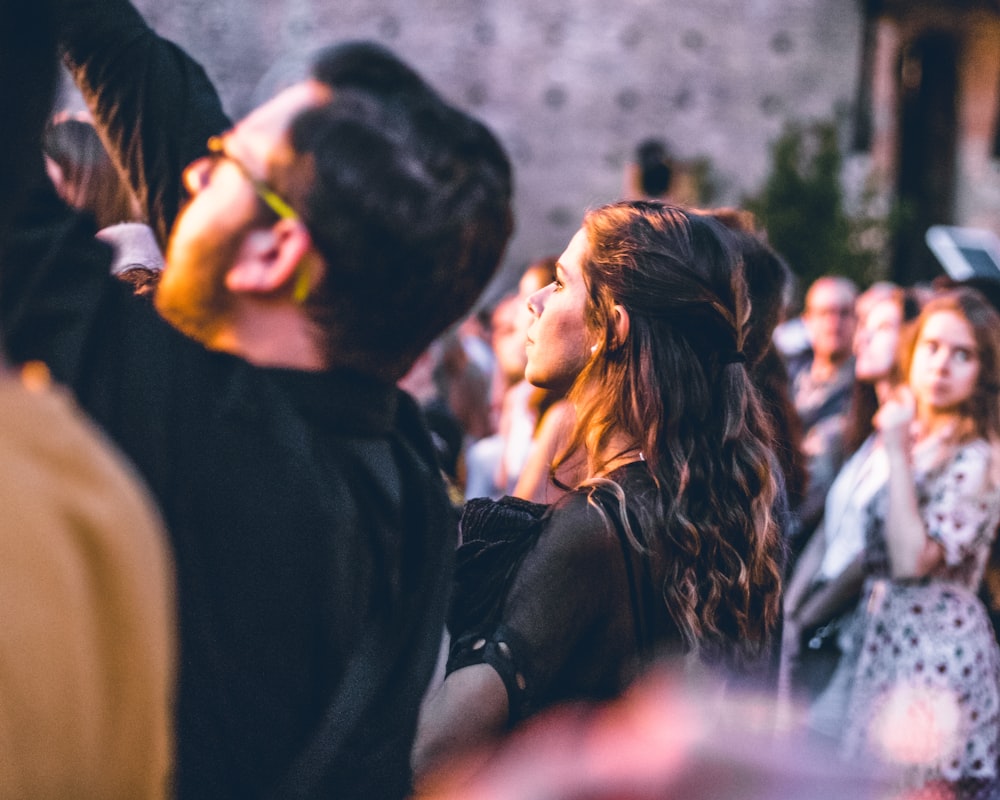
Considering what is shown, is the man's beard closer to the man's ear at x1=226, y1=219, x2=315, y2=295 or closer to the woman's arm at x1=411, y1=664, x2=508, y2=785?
the man's ear at x1=226, y1=219, x2=315, y2=295

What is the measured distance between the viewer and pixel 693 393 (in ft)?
6.53

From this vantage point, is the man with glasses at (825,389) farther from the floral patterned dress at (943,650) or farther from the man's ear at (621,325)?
the man's ear at (621,325)

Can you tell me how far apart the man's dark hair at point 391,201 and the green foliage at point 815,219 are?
1207 centimetres

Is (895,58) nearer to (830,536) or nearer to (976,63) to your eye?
(976,63)

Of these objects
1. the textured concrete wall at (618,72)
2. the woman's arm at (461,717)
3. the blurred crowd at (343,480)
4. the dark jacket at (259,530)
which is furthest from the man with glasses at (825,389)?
the textured concrete wall at (618,72)

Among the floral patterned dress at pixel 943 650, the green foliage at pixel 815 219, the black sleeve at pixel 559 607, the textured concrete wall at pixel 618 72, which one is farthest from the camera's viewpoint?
the textured concrete wall at pixel 618 72

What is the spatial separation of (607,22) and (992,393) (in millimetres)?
12500

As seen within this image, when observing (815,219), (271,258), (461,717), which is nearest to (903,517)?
(461,717)

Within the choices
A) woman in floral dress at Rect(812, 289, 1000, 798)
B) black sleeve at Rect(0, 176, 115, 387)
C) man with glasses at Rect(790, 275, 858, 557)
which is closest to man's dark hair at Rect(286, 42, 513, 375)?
black sleeve at Rect(0, 176, 115, 387)

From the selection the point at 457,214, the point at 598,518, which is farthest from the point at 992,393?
the point at 457,214

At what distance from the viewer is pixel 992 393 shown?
3.84m

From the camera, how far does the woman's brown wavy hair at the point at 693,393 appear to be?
6.34 ft

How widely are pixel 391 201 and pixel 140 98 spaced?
0.58 meters

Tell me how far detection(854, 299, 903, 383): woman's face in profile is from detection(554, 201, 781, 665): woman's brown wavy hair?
3033mm
